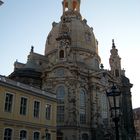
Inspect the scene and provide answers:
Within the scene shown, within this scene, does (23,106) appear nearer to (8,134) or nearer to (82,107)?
(8,134)

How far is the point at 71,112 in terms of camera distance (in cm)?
5012

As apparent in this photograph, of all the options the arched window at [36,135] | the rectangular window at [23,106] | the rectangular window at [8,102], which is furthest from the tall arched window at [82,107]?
the rectangular window at [8,102]

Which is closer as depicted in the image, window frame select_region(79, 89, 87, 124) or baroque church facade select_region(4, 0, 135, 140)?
baroque church facade select_region(4, 0, 135, 140)

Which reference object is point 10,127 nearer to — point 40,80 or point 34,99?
point 34,99

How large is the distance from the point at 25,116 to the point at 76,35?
3773 centimetres

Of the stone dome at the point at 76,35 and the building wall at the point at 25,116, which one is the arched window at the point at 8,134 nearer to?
the building wall at the point at 25,116

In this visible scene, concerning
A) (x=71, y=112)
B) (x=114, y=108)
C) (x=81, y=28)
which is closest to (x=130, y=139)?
(x=71, y=112)

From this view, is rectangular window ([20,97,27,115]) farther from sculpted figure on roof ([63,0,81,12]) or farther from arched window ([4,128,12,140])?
sculpted figure on roof ([63,0,81,12])

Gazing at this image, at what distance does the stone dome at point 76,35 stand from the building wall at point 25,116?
30.6 metres

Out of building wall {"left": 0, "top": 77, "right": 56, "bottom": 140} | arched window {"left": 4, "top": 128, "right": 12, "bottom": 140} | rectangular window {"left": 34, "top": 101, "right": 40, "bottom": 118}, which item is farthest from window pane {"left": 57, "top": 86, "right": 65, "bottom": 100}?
arched window {"left": 4, "top": 128, "right": 12, "bottom": 140}

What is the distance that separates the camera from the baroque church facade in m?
51.3

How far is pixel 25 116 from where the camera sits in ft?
108

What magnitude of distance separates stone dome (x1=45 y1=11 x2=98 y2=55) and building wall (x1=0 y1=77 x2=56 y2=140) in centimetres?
3064

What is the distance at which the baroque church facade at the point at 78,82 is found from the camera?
168 feet
